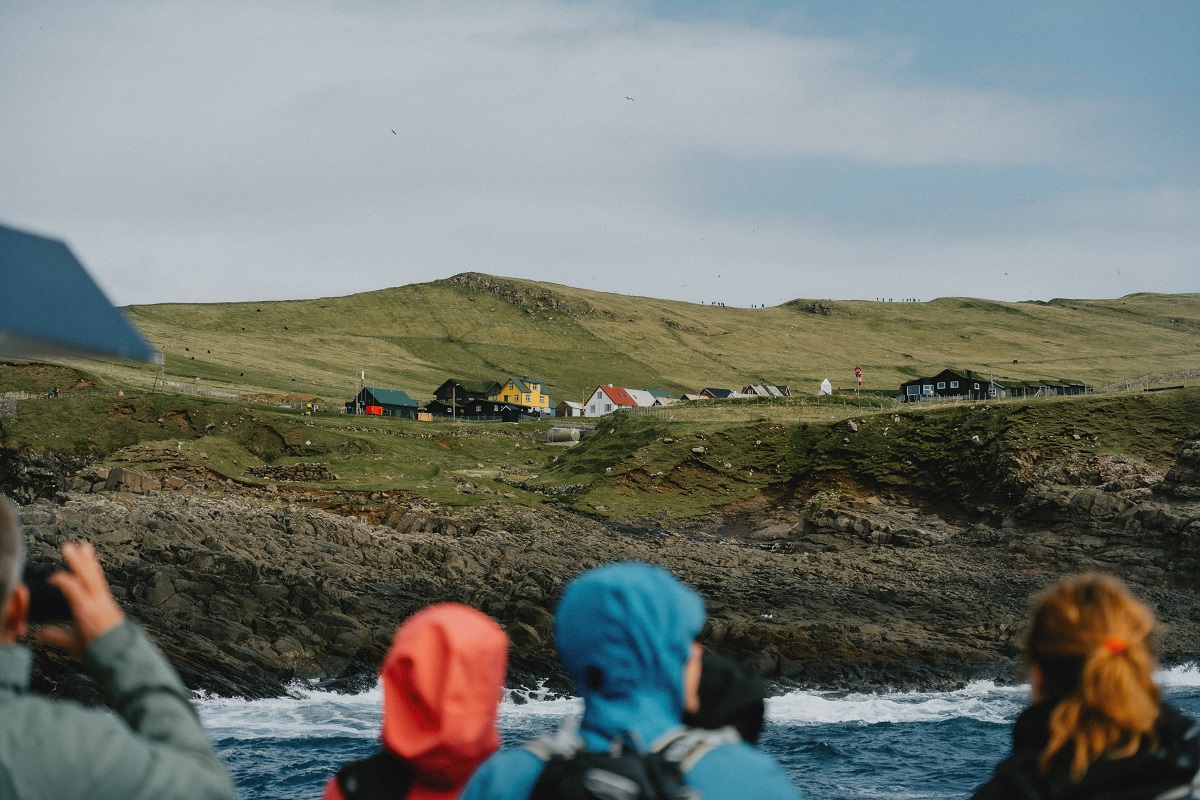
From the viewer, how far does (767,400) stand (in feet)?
262

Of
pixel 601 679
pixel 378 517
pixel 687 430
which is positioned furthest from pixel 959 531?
pixel 601 679

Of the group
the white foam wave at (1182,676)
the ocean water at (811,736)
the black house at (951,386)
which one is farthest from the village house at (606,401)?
the ocean water at (811,736)

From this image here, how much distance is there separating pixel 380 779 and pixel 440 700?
493mm

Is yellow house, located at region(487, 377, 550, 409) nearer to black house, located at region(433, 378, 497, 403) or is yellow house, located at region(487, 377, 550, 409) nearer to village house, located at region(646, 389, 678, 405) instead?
black house, located at region(433, 378, 497, 403)

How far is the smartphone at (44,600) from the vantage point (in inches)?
121

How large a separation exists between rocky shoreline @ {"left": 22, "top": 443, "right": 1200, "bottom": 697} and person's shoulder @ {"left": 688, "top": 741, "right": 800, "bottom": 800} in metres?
19.3

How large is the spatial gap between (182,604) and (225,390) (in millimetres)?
96177

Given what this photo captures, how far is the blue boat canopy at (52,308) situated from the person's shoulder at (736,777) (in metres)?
2.31

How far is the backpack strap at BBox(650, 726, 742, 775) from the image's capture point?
3000 millimetres

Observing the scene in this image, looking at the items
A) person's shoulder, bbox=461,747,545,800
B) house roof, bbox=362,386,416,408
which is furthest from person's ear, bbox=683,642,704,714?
house roof, bbox=362,386,416,408

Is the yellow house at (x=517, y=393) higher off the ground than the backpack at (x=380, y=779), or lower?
higher

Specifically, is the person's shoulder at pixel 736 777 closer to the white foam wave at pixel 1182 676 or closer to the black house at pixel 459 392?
the white foam wave at pixel 1182 676

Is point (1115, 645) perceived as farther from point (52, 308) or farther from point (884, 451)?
point (884, 451)

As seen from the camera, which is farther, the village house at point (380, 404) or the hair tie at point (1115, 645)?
the village house at point (380, 404)
